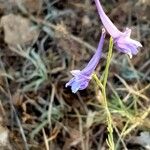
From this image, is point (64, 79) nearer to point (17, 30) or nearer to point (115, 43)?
point (17, 30)

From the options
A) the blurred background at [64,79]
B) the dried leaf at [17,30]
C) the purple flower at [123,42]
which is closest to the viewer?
the purple flower at [123,42]

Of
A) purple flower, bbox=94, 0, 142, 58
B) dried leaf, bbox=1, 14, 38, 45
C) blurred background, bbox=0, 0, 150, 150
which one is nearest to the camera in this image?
purple flower, bbox=94, 0, 142, 58

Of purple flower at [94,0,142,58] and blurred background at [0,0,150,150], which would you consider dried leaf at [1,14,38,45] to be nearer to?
blurred background at [0,0,150,150]

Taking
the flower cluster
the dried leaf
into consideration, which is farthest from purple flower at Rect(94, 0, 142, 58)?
the dried leaf

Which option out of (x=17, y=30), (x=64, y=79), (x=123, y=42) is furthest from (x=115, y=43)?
(x=17, y=30)

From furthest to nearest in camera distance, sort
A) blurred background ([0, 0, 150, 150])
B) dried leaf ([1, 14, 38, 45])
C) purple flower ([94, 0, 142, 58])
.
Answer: dried leaf ([1, 14, 38, 45])
blurred background ([0, 0, 150, 150])
purple flower ([94, 0, 142, 58])

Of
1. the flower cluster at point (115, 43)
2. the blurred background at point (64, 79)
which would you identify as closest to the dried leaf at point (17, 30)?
the blurred background at point (64, 79)

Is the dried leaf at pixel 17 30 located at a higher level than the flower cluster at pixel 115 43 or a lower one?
higher

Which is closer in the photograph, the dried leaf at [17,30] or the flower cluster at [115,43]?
the flower cluster at [115,43]

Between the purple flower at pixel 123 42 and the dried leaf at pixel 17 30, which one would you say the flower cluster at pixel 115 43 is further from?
the dried leaf at pixel 17 30
